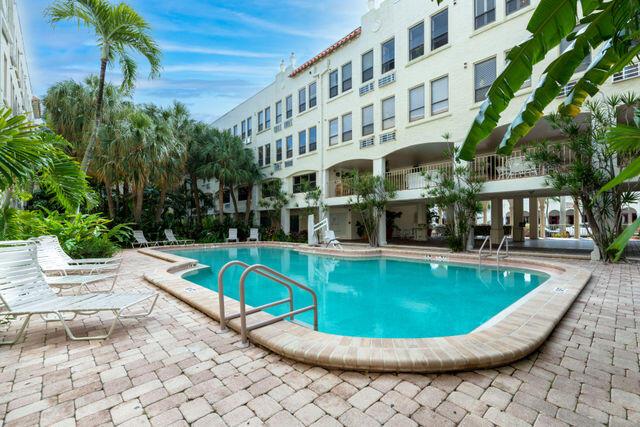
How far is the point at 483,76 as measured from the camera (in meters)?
14.3

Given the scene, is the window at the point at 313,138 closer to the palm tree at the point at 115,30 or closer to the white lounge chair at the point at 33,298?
the palm tree at the point at 115,30

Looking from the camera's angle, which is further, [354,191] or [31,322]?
[354,191]

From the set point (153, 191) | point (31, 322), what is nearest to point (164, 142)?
point (153, 191)

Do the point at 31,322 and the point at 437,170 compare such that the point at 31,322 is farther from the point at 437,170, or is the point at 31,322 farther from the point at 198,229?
the point at 198,229

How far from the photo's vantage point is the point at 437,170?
15.0m

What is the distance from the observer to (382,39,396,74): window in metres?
18.0

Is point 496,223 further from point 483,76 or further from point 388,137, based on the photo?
point 483,76

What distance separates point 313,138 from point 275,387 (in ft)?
69.7

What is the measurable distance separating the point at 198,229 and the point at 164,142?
7.63 metres

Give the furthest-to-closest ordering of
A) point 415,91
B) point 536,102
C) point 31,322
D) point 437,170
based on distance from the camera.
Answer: point 415,91 < point 437,170 < point 31,322 < point 536,102

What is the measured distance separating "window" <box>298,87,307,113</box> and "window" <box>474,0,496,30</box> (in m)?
12.4

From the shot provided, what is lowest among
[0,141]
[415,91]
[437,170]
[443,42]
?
[0,141]

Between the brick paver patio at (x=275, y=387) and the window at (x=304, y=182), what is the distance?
18.7m

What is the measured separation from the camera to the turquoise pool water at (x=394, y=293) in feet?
19.3
